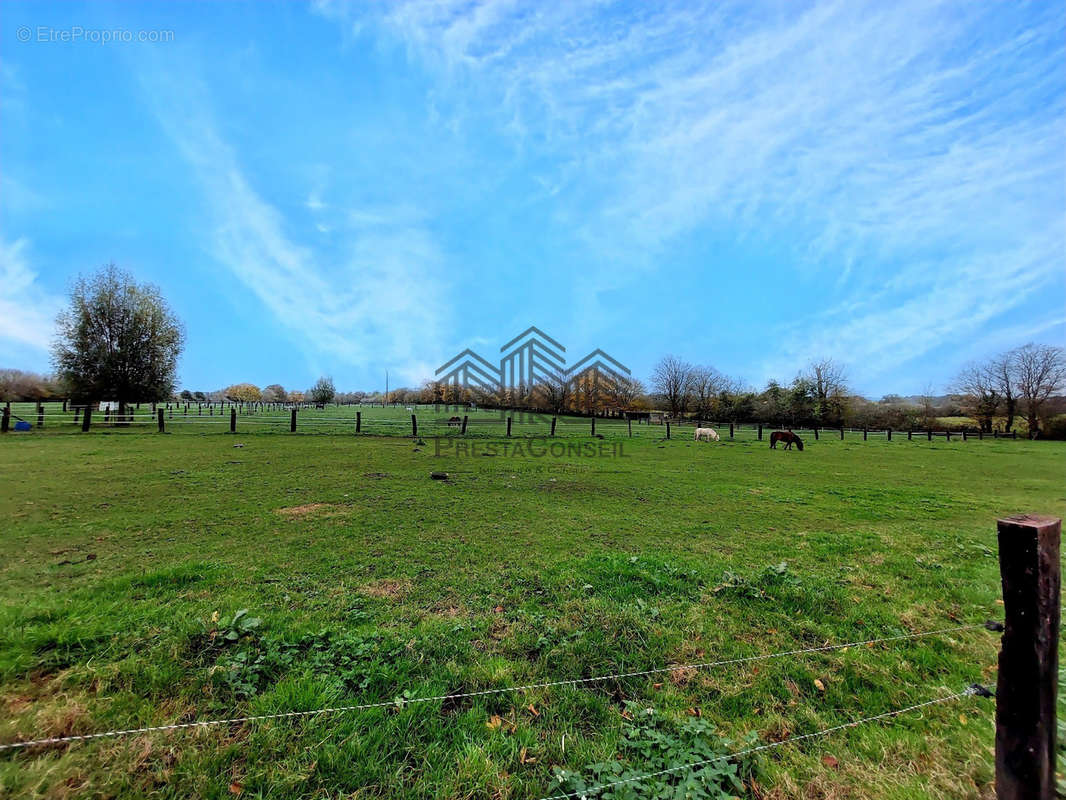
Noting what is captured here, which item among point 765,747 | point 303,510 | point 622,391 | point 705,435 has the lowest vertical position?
point 765,747

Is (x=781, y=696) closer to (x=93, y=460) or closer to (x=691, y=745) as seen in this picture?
(x=691, y=745)

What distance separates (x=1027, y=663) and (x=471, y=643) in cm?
306

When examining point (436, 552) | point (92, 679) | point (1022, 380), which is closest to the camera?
point (92, 679)

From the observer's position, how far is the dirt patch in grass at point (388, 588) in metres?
3.77

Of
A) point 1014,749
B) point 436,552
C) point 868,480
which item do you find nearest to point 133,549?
point 436,552

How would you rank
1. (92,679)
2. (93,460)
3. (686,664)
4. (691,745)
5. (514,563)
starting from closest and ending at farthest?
(691,745) → (92,679) → (686,664) → (514,563) → (93,460)

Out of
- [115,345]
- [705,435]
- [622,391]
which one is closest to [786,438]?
[705,435]

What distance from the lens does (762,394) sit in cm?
5175

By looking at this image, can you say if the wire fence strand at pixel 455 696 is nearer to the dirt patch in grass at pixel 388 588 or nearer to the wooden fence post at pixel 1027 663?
the wooden fence post at pixel 1027 663

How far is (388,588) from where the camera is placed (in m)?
3.91

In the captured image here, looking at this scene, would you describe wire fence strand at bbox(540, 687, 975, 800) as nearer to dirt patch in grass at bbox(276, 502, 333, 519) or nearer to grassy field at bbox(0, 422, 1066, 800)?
grassy field at bbox(0, 422, 1066, 800)

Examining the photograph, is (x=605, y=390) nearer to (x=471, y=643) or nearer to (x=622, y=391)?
(x=622, y=391)

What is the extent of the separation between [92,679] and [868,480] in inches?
623

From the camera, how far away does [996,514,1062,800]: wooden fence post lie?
1795 millimetres
